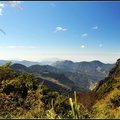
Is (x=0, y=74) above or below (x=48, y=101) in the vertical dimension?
above

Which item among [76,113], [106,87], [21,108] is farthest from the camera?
[106,87]

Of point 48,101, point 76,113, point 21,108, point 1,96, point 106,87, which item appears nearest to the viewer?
point 76,113

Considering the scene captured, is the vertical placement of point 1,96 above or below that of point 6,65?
below

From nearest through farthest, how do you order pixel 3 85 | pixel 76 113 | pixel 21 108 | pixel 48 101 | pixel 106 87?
pixel 76 113, pixel 21 108, pixel 48 101, pixel 3 85, pixel 106 87

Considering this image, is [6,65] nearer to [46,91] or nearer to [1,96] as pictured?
[46,91]

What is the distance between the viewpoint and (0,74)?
442 inches

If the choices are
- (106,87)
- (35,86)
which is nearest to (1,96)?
(35,86)

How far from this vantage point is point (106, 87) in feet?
193

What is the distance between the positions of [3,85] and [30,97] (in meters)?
2.09

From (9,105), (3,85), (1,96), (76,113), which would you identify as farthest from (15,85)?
(76,113)

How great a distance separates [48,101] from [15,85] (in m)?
1.69

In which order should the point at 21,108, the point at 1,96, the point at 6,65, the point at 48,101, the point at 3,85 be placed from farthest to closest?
the point at 6,65
the point at 3,85
the point at 48,101
the point at 1,96
the point at 21,108

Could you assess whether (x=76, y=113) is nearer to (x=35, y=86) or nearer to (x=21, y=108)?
(x=21, y=108)

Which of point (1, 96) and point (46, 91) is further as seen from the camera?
point (46, 91)
